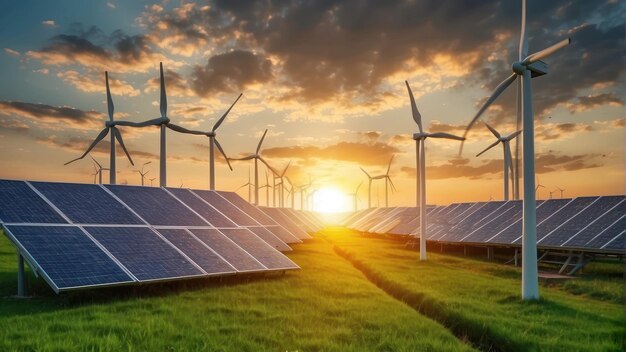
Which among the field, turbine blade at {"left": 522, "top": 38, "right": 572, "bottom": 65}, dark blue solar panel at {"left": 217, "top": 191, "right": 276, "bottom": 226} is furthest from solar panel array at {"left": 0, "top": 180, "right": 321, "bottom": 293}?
turbine blade at {"left": 522, "top": 38, "right": 572, "bottom": 65}

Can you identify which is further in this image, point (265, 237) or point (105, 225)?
point (265, 237)

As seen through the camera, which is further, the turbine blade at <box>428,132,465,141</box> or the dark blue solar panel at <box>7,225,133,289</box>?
the turbine blade at <box>428,132,465,141</box>

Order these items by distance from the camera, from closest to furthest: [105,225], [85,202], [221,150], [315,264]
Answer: [105,225], [85,202], [315,264], [221,150]

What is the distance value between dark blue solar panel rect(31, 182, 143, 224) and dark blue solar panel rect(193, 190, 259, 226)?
32.2ft

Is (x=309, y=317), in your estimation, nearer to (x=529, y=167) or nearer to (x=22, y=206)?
(x=529, y=167)

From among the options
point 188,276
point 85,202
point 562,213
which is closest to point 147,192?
point 85,202

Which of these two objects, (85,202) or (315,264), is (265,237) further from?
(85,202)

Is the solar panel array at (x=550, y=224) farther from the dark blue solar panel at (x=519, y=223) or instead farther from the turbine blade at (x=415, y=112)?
the turbine blade at (x=415, y=112)

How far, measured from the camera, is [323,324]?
647 inches

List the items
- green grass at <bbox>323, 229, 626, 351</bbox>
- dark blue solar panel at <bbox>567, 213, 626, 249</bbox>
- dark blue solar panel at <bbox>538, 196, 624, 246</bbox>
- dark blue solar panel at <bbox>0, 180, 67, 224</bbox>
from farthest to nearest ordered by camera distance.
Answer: dark blue solar panel at <bbox>538, 196, 624, 246</bbox> → dark blue solar panel at <bbox>567, 213, 626, 249</bbox> → dark blue solar panel at <bbox>0, 180, 67, 224</bbox> → green grass at <bbox>323, 229, 626, 351</bbox>

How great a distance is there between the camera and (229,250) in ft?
84.4

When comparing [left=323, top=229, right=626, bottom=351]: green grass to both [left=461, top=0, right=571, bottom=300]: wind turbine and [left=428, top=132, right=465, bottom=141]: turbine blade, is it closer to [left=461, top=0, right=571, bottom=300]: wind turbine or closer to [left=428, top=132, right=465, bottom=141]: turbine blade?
[left=461, top=0, right=571, bottom=300]: wind turbine

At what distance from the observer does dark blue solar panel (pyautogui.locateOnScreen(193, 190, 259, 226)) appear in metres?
34.6

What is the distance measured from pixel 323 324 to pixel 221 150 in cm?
4273
